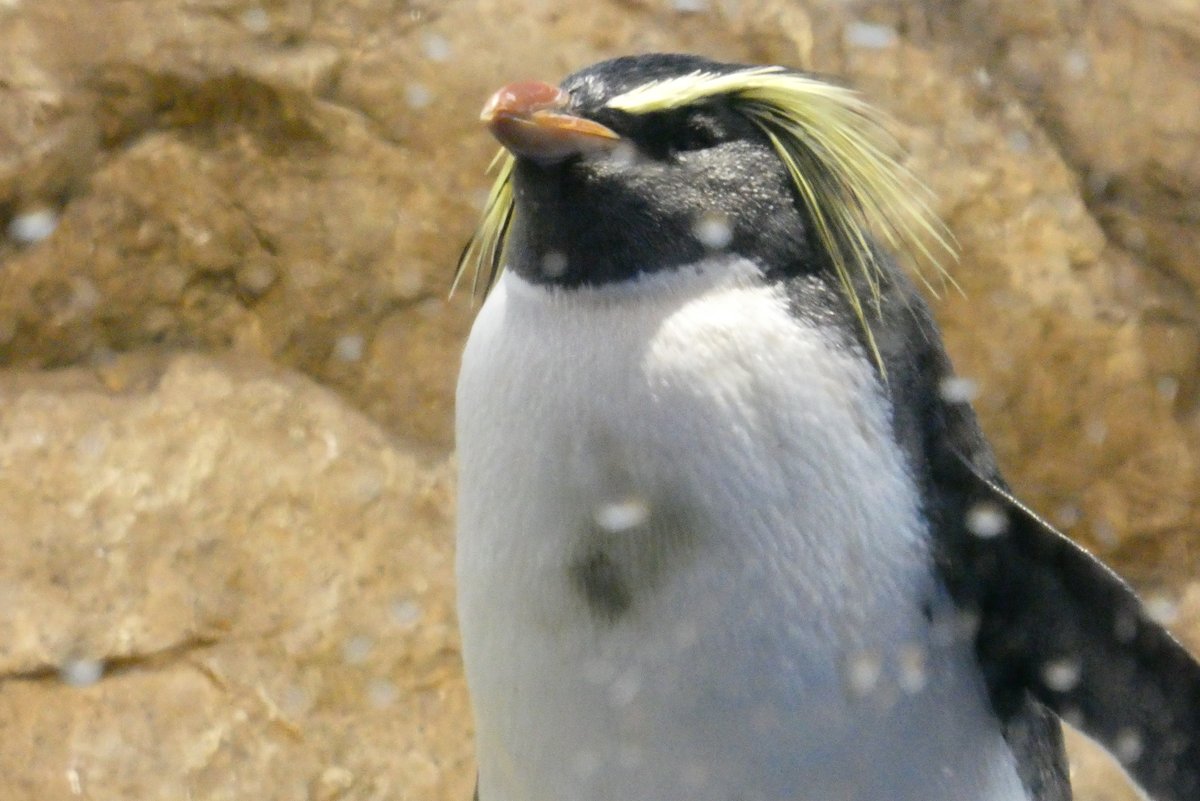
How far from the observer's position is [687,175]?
48.4 inches

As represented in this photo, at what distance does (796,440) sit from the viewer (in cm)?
125

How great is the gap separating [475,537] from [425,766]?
953mm

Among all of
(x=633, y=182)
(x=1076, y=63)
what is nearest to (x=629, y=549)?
(x=633, y=182)

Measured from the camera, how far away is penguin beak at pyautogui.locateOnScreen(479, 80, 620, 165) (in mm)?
1121

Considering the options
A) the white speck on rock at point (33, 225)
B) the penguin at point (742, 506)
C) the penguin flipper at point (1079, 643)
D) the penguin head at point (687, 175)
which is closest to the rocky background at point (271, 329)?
the white speck on rock at point (33, 225)

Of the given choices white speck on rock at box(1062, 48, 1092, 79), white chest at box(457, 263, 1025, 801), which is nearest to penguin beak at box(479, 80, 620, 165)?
white chest at box(457, 263, 1025, 801)

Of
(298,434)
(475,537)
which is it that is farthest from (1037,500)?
Result: (475,537)

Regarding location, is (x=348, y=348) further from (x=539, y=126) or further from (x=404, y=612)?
(x=539, y=126)

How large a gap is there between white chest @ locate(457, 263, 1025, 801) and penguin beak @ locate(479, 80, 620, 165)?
15cm

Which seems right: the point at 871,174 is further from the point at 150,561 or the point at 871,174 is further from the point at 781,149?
the point at 150,561

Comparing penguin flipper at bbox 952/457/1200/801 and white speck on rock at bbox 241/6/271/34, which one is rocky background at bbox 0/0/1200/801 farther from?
penguin flipper at bbox 952/457/1200/801

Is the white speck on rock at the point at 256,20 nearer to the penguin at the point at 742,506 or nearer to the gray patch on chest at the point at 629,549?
the penguin at the point at 742,506

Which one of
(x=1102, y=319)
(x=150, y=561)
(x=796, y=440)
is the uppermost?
(x=796, y=440)

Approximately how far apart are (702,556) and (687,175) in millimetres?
365
